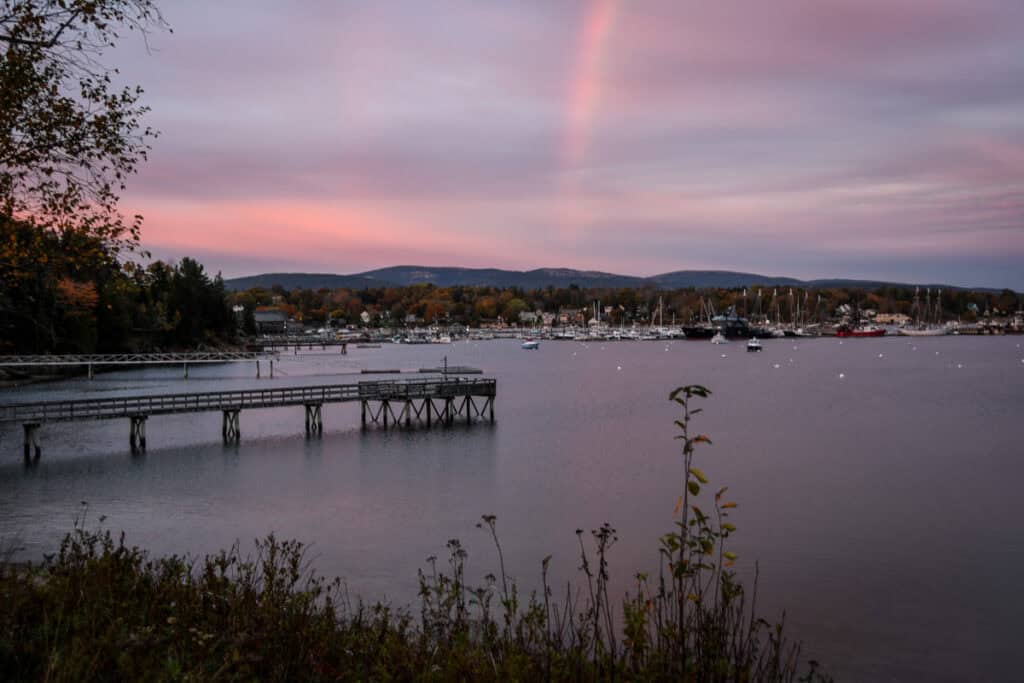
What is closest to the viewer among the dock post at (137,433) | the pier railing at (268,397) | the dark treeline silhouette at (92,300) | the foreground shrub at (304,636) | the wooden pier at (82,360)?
the foreground shrub at (304,636)

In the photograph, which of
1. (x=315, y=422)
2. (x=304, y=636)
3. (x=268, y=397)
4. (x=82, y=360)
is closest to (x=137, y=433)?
(x=268, y=397)

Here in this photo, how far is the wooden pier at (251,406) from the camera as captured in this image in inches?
1489

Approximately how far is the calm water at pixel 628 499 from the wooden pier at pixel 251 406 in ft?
4.45

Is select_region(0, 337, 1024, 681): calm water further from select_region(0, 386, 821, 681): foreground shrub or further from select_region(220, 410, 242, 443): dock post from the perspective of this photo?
select_region(0, 386, 821, 681): foreground shrub

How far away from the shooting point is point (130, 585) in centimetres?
1130

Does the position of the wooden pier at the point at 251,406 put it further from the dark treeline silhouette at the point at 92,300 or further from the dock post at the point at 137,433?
the dark treeline silhouette at the point at 92,300

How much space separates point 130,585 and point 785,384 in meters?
79.0

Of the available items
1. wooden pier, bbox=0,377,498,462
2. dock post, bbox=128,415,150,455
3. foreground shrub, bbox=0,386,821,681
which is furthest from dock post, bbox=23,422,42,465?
foreground shrub, bbox=0,386,821,681

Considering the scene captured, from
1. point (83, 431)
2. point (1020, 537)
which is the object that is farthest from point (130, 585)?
point (83, 431)

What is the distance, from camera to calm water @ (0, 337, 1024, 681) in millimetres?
18719

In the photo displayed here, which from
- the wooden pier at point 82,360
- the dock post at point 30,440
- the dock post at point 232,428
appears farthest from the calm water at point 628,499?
the wooden pier at point 82,360

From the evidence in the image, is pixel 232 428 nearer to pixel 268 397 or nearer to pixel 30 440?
pixel 268 397

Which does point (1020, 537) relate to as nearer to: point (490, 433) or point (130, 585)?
point (130, 585)

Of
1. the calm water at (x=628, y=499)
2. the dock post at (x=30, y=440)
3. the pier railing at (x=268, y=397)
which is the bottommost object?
the calm water at (x=628, y=499)
